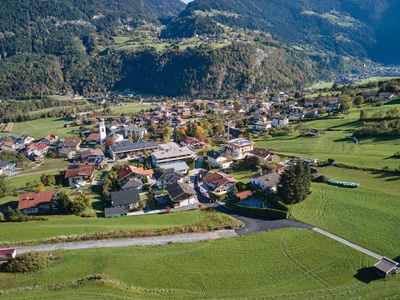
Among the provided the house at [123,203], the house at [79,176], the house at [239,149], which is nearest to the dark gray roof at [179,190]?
the house at [123,203]

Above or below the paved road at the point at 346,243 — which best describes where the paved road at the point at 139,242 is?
below

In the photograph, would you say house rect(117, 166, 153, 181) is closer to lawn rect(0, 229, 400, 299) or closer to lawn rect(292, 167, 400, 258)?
lawn rect(0, 229, 400, 299)

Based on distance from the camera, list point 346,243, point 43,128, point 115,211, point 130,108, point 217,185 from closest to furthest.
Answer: point 346,243
point 115,211
point 217,185
point 43,128
point 130,108

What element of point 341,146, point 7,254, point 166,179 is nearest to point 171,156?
point 166,179

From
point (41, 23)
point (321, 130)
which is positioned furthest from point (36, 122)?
point (41, 23)

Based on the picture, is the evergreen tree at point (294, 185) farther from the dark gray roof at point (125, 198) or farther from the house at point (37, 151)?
the house at point (37, 151)

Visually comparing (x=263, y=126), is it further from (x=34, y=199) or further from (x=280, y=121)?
(x=34, y=199)
